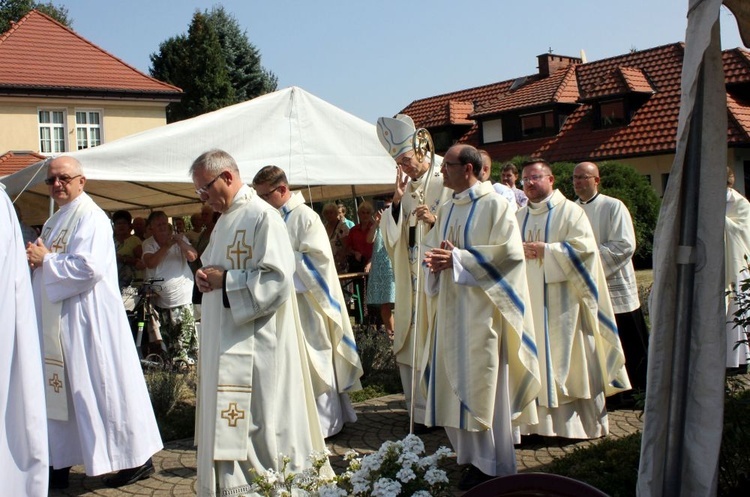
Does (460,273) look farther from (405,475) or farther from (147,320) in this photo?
(147,320)

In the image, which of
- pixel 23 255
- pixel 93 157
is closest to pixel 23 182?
pixel 93 157

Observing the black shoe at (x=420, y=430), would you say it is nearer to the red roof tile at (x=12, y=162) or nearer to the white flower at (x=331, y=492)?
the white flower at (x=331, y=492)

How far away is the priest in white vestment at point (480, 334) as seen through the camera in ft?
18.0

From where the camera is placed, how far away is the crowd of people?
15.5 feet

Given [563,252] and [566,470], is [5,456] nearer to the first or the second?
[566,470]

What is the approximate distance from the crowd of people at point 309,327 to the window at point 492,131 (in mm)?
26373

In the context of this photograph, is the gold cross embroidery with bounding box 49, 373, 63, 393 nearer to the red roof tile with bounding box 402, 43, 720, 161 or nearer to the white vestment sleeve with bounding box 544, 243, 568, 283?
the white vestment sleeve with bounding box 544, 243, 568, 283

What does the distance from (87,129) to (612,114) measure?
19029 mm

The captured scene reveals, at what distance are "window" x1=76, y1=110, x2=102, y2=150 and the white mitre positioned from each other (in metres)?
26.0

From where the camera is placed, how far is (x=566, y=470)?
5.51m

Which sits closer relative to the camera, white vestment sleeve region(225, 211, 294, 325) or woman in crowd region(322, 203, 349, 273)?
white vestment sleeve region(225, 211, 294, 325)

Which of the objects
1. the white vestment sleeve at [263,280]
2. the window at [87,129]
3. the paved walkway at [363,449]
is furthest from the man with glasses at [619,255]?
the window at [87,129]

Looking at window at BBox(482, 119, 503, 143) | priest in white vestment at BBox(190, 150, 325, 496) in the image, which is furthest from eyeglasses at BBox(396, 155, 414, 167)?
window at BBox(482, 119, 503, 143)

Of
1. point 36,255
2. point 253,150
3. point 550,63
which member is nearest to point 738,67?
point 550,63
